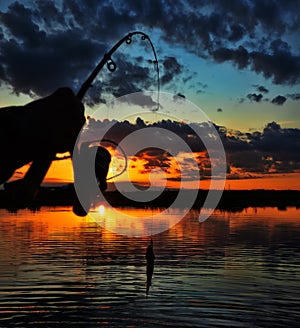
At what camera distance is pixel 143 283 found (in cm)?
4988

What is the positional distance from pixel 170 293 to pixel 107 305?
543 centimetres

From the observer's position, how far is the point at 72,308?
134 ft

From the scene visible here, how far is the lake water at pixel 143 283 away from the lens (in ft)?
123

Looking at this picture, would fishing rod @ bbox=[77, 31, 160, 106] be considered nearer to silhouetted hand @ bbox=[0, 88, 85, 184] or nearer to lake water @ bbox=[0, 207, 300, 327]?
silhouetted hand @ bbox=[0, 88, 85, 184]

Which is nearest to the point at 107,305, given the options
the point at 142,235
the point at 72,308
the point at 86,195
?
the point at 72,308

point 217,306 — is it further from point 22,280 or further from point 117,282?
point 22,280

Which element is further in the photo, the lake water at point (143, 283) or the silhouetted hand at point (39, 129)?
the lake water at point (143, 283)

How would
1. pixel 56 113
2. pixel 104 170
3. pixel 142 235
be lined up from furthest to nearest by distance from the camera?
pixel 142 235 < pixel 104 170 < pixel 56 113

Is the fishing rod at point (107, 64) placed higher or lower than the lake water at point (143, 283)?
higher

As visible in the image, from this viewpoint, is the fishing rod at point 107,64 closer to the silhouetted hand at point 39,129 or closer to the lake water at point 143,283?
the silhouetted hand at point 39,129

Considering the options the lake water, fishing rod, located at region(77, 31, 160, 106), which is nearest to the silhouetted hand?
fishing rod, located at region(77, 31, 160, 106)

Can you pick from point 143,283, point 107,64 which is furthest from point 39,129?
point 143,283

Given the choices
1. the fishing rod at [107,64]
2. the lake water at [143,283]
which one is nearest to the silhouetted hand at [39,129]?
the fishing rod at [107,64]

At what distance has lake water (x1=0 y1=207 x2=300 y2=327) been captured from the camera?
3759cm
